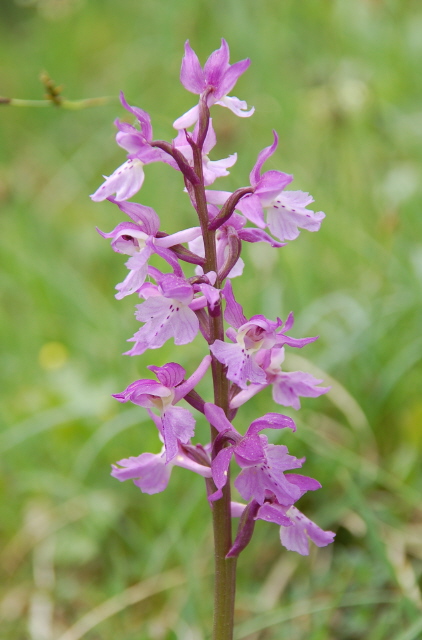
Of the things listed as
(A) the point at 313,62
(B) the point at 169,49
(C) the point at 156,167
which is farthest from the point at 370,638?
(B) the point at 169,49

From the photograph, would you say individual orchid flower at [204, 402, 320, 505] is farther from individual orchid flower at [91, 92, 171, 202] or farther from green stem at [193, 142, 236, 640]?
individual orchid flower at [91, 92, 171, 202]

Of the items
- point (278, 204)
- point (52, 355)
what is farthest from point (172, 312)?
point (52, 355)

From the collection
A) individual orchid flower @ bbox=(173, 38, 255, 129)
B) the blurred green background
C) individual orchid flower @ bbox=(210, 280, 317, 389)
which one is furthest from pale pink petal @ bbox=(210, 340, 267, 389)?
the blurred green background

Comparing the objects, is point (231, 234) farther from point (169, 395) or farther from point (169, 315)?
point (169, 395)

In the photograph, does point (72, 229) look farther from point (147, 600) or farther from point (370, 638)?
point (370, 638)

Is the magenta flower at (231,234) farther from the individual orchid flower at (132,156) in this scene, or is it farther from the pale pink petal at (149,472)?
the pale pink petal at (149,472)

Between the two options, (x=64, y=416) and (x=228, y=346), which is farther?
(x=64, y=416)

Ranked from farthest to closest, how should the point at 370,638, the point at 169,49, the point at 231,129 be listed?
1. the point at 169,49
2. the point at 231,129
3. the point at 370,638

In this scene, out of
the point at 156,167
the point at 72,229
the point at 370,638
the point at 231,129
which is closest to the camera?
the point at 370,638
